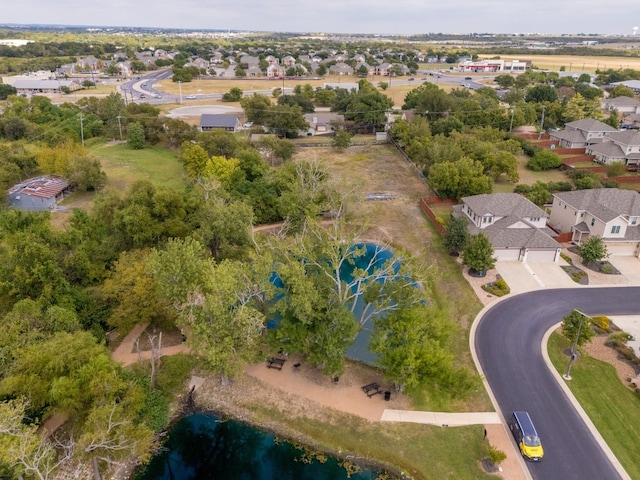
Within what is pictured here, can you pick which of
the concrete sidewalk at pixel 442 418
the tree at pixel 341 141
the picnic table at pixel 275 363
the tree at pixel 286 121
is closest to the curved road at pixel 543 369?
the concrete sidewalk at pixel 442 418

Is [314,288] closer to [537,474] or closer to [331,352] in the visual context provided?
[331,352]

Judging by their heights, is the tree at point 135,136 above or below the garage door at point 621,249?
above

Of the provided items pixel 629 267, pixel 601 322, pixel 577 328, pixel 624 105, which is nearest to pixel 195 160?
pixel 577 328

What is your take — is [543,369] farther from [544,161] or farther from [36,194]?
[36,194]

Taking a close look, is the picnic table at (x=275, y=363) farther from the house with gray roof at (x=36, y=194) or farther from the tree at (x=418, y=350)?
the house with gray roof at (x=36, y=194)

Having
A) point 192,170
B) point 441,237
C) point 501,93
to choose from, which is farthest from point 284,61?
point 441,237
